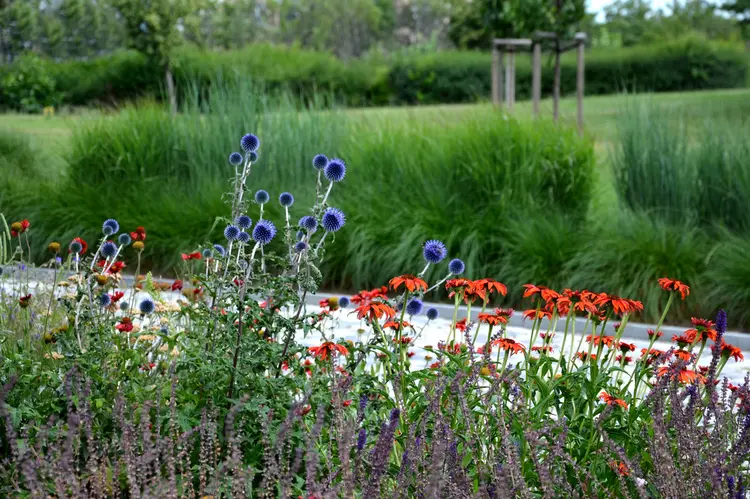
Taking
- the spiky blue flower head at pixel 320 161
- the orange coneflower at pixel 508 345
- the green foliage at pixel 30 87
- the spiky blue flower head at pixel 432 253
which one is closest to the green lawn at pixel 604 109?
the green foliage at pixel 30 87

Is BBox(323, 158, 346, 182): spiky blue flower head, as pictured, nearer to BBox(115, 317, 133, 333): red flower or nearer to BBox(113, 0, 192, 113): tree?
BBox(115, 317, 133, 333): red flower

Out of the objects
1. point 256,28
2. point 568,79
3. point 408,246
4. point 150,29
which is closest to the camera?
point 408,246

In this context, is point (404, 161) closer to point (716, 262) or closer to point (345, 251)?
point (345, 251)

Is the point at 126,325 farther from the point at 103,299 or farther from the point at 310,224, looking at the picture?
the point at 310,224

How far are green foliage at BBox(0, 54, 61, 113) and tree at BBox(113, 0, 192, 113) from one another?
366cm

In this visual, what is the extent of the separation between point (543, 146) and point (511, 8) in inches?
190

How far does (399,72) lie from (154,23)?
918cm

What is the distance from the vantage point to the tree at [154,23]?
68.0ft

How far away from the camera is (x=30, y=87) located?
78.9 feet

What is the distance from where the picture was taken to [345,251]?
787cm

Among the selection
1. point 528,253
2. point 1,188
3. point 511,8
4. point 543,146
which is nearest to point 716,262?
point 528,253

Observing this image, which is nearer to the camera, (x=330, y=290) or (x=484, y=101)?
(x=330, y=290)

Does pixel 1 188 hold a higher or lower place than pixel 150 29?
lower

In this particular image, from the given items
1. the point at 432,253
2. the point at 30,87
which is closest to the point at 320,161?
the point at 432,253
